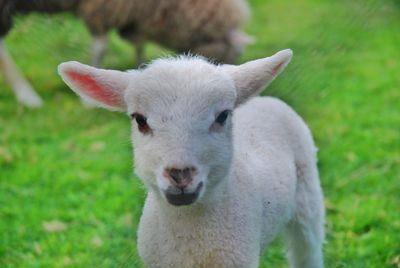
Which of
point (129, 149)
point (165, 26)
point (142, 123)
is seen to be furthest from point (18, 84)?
point (142, 123)

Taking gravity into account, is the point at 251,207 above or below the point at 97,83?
below

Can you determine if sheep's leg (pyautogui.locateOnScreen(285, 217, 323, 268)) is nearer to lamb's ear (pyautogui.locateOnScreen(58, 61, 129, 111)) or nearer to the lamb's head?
the lamb's head

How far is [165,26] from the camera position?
21.1ft

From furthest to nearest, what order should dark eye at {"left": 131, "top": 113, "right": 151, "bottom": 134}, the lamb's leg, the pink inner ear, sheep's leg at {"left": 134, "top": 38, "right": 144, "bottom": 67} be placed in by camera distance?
sheep's leg at {"left": 134, "top": 38, "right": 144, "bottom": 67} < the lamb's leg < the pink inner ear < dark eye at {"left": 131, "top": 113, "right": 151, "bottom": 134}

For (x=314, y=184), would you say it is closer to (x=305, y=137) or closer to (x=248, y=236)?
(x=305, y=137)

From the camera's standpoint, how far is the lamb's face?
7.20ft

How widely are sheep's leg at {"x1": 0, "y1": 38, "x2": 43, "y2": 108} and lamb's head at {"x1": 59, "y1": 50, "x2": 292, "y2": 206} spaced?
436 centimetres

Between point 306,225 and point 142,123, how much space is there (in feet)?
3.57

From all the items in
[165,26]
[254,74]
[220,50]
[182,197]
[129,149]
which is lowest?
[220,50]

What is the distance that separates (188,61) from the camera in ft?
8.11

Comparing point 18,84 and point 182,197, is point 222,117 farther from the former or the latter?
point 18,84

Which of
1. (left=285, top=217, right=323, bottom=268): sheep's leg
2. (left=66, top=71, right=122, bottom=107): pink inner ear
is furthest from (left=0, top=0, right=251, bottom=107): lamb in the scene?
(left=66, top=71, right=122, bottom=107): pink inner ear

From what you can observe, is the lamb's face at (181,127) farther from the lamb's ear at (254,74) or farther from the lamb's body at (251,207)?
the lamb's body at (251,207)

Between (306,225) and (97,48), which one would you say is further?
(97,48)
